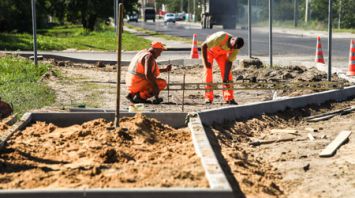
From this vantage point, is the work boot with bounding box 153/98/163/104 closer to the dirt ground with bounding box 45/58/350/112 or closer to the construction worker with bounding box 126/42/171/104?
the construction worker with bounding box 126/42/171/104

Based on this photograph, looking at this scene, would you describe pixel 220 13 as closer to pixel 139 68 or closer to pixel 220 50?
pixel 220 50

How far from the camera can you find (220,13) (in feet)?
195

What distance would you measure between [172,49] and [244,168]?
67.8 feet

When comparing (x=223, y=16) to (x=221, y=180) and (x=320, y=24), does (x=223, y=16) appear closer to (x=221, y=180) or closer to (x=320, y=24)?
(x=320, y=24)

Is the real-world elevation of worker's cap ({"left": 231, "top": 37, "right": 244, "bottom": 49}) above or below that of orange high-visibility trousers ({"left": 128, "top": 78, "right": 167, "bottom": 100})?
above

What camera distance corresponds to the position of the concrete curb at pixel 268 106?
9545 millimetres

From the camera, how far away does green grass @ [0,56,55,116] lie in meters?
11.0

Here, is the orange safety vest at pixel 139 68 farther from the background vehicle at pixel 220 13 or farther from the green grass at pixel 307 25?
the background vehicle at pixel 220 13

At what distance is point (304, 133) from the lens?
9.75 meters

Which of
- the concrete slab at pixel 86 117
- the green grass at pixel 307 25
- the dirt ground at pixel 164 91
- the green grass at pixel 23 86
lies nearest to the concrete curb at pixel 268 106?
the concrete slab at pixel 86 117

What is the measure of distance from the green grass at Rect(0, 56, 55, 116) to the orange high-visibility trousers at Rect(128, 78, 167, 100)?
1.35 metres

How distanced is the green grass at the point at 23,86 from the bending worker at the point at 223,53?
278cm

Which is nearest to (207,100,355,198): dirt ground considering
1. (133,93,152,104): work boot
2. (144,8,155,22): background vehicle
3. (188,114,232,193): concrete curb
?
(188,114,232,193): concrete curb

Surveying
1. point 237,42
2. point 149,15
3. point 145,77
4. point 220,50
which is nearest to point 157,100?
point 145,77
